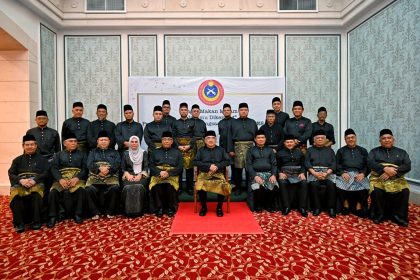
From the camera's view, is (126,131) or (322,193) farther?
(126,131)

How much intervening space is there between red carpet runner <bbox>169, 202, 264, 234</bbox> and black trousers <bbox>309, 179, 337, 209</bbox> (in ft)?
3.26

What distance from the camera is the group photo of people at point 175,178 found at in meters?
3.64

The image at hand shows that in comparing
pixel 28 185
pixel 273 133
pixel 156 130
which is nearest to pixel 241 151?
pixel 273 133

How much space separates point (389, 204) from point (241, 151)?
90.4 inches

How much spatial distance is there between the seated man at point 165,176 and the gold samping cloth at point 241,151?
1.09 meters

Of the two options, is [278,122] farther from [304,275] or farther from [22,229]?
[22,229]

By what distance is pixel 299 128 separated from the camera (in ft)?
15.5

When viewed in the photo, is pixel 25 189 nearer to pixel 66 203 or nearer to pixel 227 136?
pixel 66 203

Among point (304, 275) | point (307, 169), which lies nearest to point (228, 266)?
point (304, 275)

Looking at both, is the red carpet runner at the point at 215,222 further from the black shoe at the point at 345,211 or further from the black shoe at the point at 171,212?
the black shoe at the point at 345,211

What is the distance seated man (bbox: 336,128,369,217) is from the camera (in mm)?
3904

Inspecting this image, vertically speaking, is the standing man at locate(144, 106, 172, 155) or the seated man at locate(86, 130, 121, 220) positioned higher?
the standing man at locate(144, 106, 172, 155)

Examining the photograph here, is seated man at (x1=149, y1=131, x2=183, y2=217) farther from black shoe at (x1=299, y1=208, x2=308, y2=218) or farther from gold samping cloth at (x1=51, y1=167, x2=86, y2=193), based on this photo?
black shoe at (x1=299, y1=208, x2=308, y2=218)

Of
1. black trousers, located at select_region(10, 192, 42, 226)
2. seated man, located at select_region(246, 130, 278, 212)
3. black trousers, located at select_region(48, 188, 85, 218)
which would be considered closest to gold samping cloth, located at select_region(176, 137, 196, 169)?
seated man, located at select_region(246, 130, 278, 212)
